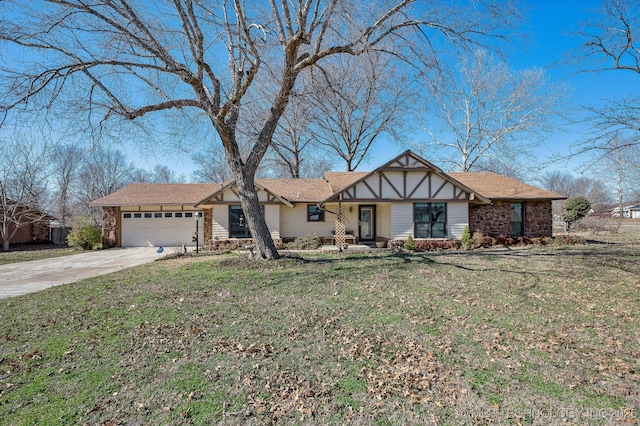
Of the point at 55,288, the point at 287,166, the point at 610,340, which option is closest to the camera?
the point at 610,340

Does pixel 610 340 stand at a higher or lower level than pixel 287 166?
lower

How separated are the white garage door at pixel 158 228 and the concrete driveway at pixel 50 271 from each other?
4615mm

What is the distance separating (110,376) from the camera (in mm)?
3531

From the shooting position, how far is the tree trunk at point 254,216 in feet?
33.9

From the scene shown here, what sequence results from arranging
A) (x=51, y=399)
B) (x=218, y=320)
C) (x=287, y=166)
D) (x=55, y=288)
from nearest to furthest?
(x=51, y=399)
(x=218, y=320)
(x=55, y=288)
(x=287, y=166)

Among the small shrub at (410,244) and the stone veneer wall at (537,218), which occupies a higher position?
the stone veneer wall at (537,218)

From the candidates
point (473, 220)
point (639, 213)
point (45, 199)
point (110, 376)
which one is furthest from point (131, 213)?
point (639, 213)

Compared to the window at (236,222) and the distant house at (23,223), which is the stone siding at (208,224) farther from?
the distant house at (23,223)

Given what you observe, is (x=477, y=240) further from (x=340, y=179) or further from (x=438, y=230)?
(x=340, y=179)

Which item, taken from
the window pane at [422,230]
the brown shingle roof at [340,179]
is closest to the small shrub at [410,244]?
the window pane at [422,230]

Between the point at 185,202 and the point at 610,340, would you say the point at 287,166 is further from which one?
the point at 610,340

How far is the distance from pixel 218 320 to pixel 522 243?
A: 16707 mm

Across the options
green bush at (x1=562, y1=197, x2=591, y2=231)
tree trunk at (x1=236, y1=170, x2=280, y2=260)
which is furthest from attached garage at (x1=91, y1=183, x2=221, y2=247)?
green bush at (x1=562, y1=197, x2=591, y2=231)

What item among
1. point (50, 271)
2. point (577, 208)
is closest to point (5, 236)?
point (50, 271)
